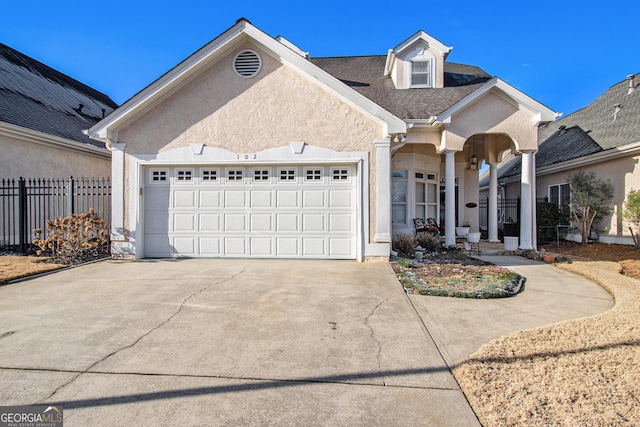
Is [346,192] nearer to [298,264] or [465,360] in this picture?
[298,264]

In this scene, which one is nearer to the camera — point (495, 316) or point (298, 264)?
point (495, 316)

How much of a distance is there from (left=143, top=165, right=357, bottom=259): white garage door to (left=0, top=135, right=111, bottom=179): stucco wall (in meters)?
5.04

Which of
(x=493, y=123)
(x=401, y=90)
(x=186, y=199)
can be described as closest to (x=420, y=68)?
(x=401, y=90)

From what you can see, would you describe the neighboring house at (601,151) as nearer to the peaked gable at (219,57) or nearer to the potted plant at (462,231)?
the potted plant at (462,231)

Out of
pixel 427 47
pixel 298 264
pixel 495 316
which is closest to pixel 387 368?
pixel 495 316

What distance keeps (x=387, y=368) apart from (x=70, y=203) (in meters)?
10.7

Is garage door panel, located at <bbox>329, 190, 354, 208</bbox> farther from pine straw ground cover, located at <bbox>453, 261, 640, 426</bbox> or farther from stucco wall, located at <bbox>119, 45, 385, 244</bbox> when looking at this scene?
pine straw ground cover, located at <bbox>453, 261, 640, 426</bbox>

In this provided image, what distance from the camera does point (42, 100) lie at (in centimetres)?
1395

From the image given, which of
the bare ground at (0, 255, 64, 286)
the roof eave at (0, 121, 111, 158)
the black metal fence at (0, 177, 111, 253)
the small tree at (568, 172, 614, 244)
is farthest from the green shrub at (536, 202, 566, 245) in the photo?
the roof eave at (0, 121, 111, 158)

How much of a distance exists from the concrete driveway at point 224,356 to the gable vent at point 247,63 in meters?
5.77

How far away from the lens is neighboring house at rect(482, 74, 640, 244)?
11547 mm

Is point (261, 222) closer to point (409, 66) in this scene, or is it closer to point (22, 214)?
point (22, 214)

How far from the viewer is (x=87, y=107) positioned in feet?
55.7

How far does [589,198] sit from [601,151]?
5.28 ft
